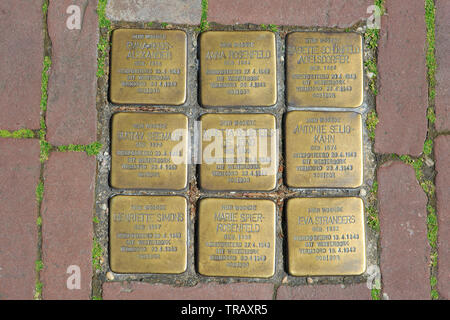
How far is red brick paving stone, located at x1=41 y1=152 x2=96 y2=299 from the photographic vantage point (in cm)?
196

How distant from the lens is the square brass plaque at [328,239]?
6.31 feet

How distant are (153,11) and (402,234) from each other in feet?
6.06

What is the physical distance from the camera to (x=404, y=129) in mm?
2004

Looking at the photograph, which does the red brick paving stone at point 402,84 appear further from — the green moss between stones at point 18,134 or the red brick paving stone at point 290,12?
the green moss between stones at point 18,134

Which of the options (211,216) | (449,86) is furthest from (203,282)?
(449,86)

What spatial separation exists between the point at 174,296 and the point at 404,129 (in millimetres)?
1566

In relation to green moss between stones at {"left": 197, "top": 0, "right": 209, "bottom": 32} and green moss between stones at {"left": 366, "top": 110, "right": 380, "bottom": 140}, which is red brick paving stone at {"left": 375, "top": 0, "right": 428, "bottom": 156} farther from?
green moss between stones at {"left": 197, "top": 0, "right": 209, "bottom": 32}

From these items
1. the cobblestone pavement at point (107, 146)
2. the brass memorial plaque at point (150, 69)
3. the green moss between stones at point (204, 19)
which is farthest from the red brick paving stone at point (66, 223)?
the green moss between stones at point (204, 19)

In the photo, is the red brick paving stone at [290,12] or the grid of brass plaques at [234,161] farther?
the red brick paving stone at [290,12]

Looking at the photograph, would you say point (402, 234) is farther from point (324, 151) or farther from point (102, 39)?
point (102, 39)

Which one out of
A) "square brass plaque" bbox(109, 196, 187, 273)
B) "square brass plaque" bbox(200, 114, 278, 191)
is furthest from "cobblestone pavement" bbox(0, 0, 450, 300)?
"square brass plaque" bbox(200, 114, 278, 191)

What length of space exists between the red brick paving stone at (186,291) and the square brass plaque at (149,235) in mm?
111

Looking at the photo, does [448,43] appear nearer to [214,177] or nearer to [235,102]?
[235,102]

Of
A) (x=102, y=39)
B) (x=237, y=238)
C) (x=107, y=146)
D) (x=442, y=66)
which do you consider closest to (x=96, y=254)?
(x=107, y=146)
